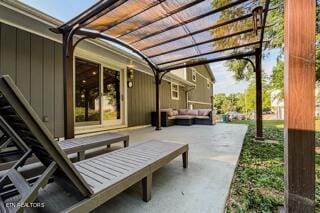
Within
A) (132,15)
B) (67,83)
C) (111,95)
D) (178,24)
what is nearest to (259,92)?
(178,24)

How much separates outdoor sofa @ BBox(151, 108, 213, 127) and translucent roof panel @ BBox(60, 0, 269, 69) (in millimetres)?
3901

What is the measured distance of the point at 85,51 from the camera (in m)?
5.41

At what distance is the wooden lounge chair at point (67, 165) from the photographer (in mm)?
1055

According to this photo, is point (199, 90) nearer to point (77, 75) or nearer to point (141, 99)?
point (141, 99)

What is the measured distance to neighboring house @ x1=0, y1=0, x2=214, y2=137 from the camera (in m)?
3.81

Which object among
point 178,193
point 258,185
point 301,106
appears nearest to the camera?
point 301,106

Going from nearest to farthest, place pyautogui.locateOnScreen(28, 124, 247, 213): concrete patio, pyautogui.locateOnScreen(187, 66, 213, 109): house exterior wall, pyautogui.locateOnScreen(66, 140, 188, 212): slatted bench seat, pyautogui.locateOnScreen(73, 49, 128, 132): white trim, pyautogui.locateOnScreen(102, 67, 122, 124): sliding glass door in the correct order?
pyautogui.locateOnScreen(66, 140, 188, 212): slatted bench seat → pyautogui.locateOnScreen(28, 124, 247, 213): concrete patio → pyautogui.locateOnScreen(73, 49, 128, 132): white trim → pyautogui.locateOnScreen(102, 67, 122, 124): sliding glass door → pyautogui.locateOnScreen(187, 66, 213, 109): house exterior wall

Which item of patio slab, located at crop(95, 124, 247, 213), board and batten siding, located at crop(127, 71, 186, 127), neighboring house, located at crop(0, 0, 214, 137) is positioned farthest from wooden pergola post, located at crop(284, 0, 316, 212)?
board and batten siding, located at crop(127, 71, 186, 127)

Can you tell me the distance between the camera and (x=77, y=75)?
542cm

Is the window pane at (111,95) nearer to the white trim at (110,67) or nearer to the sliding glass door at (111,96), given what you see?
the sliding glass door at (111,96)

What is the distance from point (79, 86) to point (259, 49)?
550cm

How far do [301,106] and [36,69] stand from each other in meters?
5.00

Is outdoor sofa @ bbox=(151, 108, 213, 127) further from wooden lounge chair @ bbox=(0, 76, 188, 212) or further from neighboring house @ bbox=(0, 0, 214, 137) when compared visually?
wooden lounge chair @ bbox=(0, 76, 188, 212)

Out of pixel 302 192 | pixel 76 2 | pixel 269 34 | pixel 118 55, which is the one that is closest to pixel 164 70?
pixel 118 55
